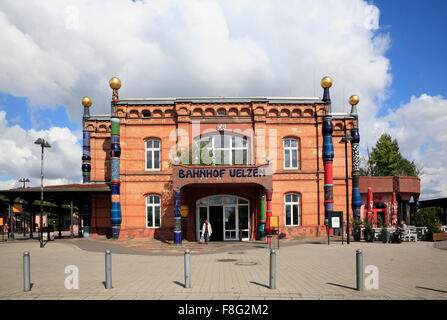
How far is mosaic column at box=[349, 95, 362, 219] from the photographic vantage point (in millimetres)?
23719

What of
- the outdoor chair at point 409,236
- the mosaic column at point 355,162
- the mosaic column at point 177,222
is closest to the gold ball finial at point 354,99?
the mosaic column at point 355,162

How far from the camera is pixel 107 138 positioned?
24.8 m

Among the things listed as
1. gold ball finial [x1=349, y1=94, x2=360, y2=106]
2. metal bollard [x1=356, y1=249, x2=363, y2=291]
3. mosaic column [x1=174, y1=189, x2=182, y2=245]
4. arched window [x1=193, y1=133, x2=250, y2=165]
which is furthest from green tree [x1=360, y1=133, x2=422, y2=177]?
metal bollard [x1=356, y1=249, x2=363, y2=291]

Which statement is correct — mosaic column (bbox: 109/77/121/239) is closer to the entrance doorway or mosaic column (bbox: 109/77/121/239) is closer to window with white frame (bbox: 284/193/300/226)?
the entrance doorway

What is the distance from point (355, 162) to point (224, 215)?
9.73 metres

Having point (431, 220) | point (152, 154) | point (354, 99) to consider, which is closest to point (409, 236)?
point (431, 220)

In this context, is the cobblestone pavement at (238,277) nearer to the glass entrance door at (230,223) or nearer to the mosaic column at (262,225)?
the mosaic column at (262,225)

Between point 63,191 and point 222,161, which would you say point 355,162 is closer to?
point 222,161

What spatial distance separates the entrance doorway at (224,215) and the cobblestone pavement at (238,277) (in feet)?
28.2

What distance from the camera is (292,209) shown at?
23297 mm

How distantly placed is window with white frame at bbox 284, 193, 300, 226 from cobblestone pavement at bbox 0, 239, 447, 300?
846 cm

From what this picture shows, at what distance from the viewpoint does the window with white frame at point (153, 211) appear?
23047 mm
